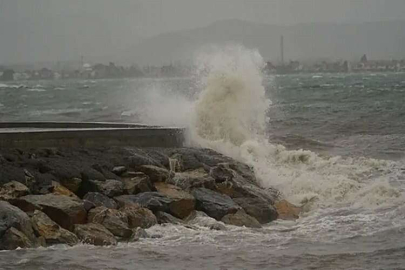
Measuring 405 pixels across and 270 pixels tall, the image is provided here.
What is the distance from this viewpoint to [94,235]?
10.2 meters

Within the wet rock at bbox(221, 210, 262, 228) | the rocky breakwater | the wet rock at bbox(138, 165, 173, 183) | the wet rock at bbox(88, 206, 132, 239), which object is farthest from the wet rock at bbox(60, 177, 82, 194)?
the wet rock at bbox(221, 210, 262, 228)

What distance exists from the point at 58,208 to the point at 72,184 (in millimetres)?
1352

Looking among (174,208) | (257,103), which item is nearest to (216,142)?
(257,103)

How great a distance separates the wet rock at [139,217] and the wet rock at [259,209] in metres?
1.78

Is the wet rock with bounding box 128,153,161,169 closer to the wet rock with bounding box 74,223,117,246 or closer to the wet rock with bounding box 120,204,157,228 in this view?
the wet rock with bounding box 120,204,157,228

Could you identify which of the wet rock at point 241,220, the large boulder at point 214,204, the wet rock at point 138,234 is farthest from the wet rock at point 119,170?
the wet rock at point 138,234

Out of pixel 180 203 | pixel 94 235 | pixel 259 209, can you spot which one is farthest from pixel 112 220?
pixel 259 209

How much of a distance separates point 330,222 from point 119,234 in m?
3.36

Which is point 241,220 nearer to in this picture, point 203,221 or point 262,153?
point 203,221

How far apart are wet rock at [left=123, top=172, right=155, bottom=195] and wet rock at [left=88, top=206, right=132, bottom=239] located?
107cm

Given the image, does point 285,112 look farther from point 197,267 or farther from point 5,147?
point 197,267

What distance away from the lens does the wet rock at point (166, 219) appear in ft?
37.0

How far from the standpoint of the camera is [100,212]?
1084 centimetres

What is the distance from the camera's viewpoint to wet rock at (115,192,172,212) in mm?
11531
